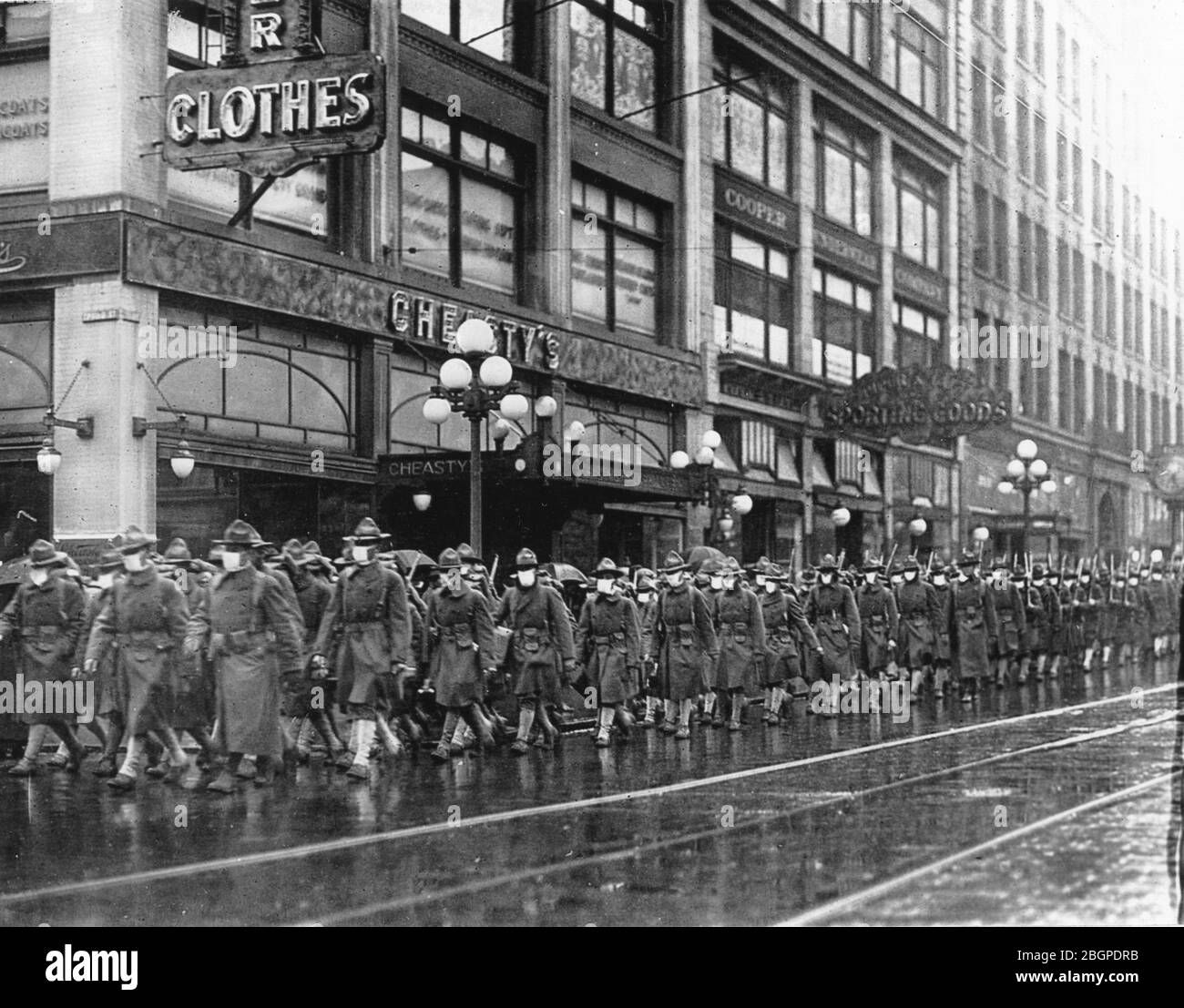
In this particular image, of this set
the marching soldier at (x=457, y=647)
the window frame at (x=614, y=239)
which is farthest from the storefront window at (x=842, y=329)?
the marching soldier at (x=457, y=647)

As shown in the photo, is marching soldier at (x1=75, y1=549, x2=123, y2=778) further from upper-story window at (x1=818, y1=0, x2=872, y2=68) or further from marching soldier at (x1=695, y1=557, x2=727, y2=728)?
upper-story window at (x1=818, y1=0, x2=872, y2=68)

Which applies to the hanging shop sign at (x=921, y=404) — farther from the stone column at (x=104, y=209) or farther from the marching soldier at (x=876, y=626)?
the stone column at (x=104, y=209)

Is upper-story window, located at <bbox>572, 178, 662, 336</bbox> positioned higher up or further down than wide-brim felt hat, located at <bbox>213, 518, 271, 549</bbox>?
higher up

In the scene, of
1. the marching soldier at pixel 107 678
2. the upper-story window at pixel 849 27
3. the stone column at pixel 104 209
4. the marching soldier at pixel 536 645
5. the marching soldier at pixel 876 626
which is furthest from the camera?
the upper-story window at pixel 849 27

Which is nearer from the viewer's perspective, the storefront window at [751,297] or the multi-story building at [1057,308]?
the storefront window at [751,297]

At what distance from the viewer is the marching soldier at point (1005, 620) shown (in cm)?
2611

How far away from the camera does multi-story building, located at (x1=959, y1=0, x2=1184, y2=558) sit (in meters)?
37.3

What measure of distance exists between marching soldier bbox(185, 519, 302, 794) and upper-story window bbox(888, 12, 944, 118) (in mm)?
26445

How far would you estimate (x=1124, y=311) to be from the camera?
136 ft

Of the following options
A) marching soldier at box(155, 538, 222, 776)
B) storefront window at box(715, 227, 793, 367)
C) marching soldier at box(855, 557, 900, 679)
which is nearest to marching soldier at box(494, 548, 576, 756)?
marching soldier at box(155, 538, 222, 776)

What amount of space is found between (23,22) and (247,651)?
10.2 m

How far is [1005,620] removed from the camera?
2630 centimetres

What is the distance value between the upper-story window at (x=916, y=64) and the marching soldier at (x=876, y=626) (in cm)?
1716
